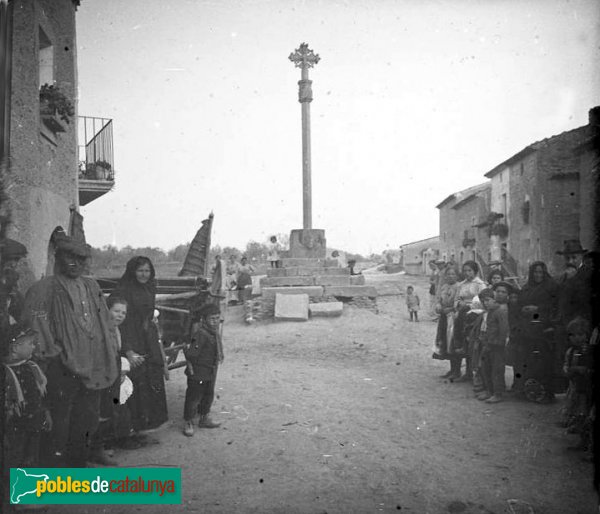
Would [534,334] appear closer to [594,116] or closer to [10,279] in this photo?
[594,116]

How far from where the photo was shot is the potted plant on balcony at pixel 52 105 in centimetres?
496

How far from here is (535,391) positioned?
4.80 m

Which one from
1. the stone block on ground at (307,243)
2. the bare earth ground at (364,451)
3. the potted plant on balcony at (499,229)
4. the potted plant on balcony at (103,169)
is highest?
the potted plant on balcony at (499,229)

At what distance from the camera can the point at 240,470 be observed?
3.29 metres

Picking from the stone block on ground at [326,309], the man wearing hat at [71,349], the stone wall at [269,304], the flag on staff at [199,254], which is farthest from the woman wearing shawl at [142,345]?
the stone wall at [269,304]

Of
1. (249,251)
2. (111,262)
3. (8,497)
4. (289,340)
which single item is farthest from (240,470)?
(249,251)

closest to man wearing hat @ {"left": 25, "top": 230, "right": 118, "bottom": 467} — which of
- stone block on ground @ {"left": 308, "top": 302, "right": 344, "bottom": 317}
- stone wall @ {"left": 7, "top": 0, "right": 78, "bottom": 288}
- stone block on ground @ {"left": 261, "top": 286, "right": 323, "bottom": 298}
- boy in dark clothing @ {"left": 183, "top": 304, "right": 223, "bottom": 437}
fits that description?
stone wall @ {"left": 7, "top": 0, "right": 78, "bottom": 288}

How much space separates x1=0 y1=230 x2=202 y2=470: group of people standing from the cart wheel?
155 inches

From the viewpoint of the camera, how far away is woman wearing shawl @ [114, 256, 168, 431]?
3875 millimetres

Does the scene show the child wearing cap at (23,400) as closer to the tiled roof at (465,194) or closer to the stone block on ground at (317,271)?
the stone block on ground at (317,271)

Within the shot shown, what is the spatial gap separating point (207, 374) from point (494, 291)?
3.40 meters

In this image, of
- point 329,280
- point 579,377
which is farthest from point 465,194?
point 579,377

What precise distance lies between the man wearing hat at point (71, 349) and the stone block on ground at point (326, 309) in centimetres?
793

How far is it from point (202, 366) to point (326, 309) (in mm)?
7118
